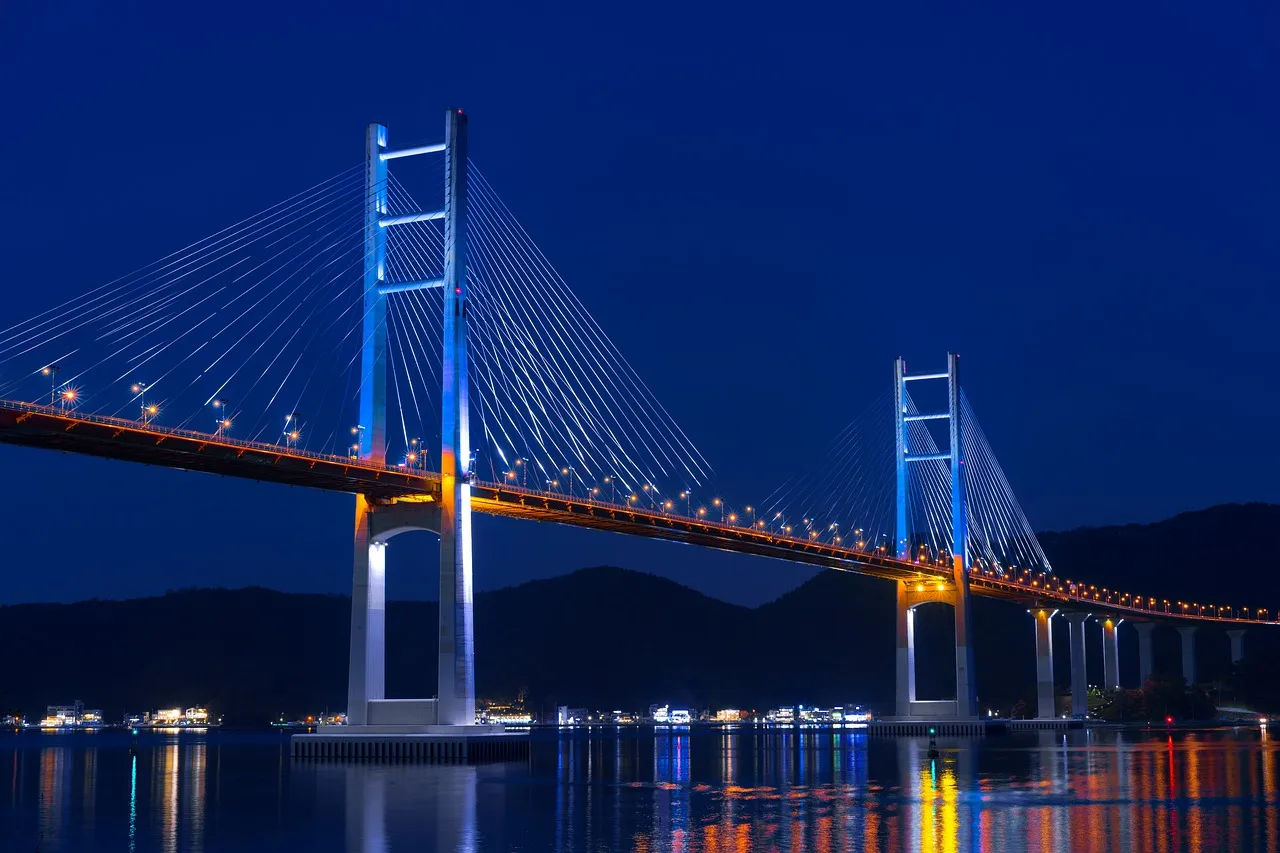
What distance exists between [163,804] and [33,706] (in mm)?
129069

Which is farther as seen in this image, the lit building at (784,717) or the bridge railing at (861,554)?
the lit building at (784,717)

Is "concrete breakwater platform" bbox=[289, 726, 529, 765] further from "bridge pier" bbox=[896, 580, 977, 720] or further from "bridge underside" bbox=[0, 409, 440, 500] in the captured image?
"bridge pier" bbox=[896, 580, 977, 720]

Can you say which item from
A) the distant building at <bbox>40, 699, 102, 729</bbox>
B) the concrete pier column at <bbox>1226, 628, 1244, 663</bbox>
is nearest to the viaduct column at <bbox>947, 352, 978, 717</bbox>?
the concrete pier column at <bbox>1226, 628, 1244, 663</bbox>

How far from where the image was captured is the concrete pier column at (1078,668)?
299 ft

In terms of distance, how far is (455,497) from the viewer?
4097 cm

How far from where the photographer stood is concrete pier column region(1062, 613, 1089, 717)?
91250 mm

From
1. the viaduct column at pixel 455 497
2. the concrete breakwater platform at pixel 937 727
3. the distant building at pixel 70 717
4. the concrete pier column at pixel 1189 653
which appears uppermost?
the viaduct column at pixel 455 497

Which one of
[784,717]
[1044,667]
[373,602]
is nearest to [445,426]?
[373,602]

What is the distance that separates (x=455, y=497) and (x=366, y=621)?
14.5 feet

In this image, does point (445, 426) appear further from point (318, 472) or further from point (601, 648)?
point (601, 648)

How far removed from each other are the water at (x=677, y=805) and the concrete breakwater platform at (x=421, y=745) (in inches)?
23.3

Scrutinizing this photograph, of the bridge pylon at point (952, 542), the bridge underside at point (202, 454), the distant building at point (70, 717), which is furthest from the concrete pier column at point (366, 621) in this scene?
the distant building at point (70, 717)

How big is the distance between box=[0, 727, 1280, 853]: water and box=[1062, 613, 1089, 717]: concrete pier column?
4171cm

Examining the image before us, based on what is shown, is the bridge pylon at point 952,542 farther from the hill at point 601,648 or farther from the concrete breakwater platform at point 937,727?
the hill at point 601,648
